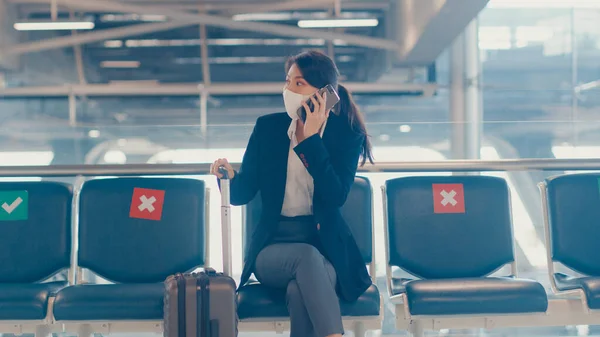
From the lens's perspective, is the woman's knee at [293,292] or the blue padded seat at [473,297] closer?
the woman's knee at [293,292]

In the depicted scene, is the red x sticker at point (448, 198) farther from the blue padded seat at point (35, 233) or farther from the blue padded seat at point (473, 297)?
the blue padded seat at point (35, 233)

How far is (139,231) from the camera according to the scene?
119 inches

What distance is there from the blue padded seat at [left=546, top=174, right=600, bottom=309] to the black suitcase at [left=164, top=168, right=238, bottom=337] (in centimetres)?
141

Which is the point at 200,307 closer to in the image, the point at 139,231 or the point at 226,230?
the point at 226,230

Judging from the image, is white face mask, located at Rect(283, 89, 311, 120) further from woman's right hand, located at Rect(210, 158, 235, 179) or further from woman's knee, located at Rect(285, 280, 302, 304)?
woman's knee, located at Rect(285, 280, 302, 304)

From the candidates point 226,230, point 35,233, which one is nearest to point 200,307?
point 226,230

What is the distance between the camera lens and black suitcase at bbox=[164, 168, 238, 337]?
7.39ft

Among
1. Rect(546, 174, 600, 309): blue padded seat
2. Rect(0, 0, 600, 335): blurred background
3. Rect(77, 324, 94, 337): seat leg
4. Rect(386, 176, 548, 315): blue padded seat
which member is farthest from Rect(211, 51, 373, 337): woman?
Rect(0, 0, 600, 335): blurred background

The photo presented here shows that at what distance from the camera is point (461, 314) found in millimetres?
2607

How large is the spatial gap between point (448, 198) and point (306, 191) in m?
A: 0.76

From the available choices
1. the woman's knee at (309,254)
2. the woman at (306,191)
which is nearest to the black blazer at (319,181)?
the woman at (306,191)

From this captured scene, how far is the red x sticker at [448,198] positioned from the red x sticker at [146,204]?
1.14m

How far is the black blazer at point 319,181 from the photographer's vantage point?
8.15ft

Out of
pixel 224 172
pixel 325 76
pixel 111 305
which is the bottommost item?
pixel 111 305
